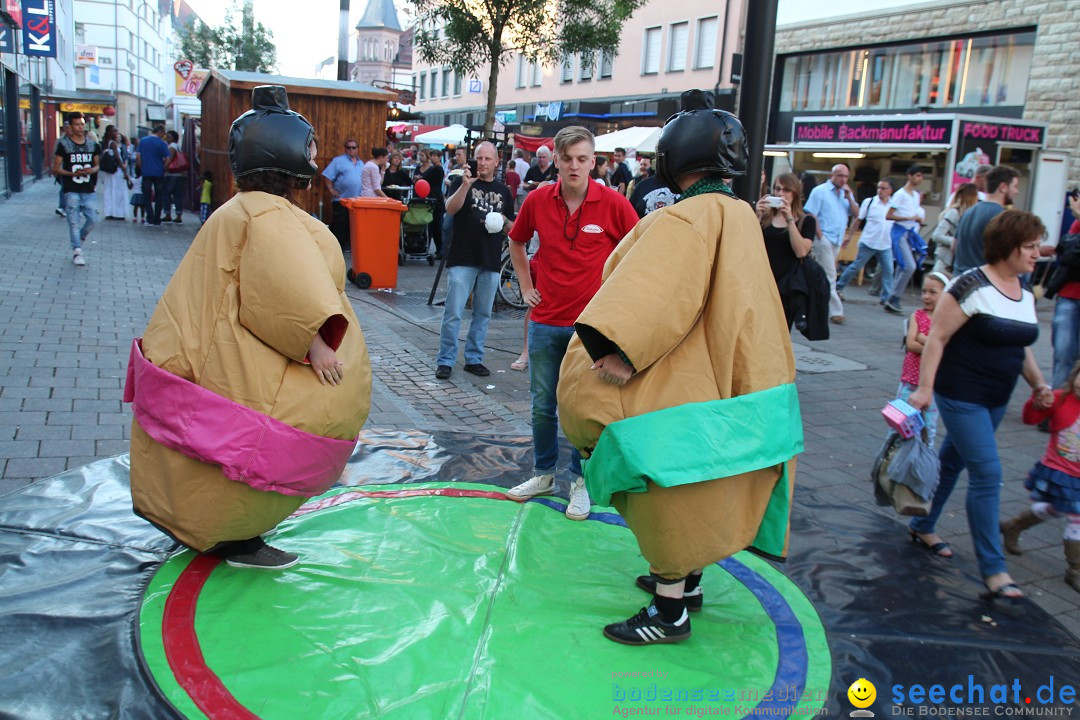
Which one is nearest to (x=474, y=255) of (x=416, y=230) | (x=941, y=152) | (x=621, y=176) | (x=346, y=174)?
(x=346, y=174)

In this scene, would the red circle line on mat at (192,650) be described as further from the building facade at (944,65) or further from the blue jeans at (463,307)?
the building facade at (944,65)

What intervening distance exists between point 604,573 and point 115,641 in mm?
1752

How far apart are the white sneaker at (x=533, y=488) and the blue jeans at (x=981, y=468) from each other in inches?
70.1

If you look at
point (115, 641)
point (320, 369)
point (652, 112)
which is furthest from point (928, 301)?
point (652, 112)

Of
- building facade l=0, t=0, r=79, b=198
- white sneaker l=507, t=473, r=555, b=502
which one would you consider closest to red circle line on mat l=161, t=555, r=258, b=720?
white sneaker l=507, t=473, r=555, b=502

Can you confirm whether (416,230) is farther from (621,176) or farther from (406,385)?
(406,385)

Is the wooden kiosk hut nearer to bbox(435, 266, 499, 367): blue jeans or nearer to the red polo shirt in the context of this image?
bbox(435, 266, 499, 367): blue jeans

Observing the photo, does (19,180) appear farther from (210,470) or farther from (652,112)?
(210,470)

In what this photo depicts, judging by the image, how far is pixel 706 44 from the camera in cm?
2809

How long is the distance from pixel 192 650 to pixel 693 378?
178cm

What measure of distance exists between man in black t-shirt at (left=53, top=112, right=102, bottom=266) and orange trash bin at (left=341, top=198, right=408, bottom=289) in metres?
3.05

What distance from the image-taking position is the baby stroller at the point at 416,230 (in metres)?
12.4

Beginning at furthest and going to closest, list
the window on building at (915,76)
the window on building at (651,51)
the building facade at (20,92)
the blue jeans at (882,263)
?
the window on building at (651,51), the building facade at (20,92), the window on building at (915,76), the blue jeans at (882,263)

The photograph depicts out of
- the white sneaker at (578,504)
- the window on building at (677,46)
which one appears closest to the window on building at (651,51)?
the window on building at (677,46)
